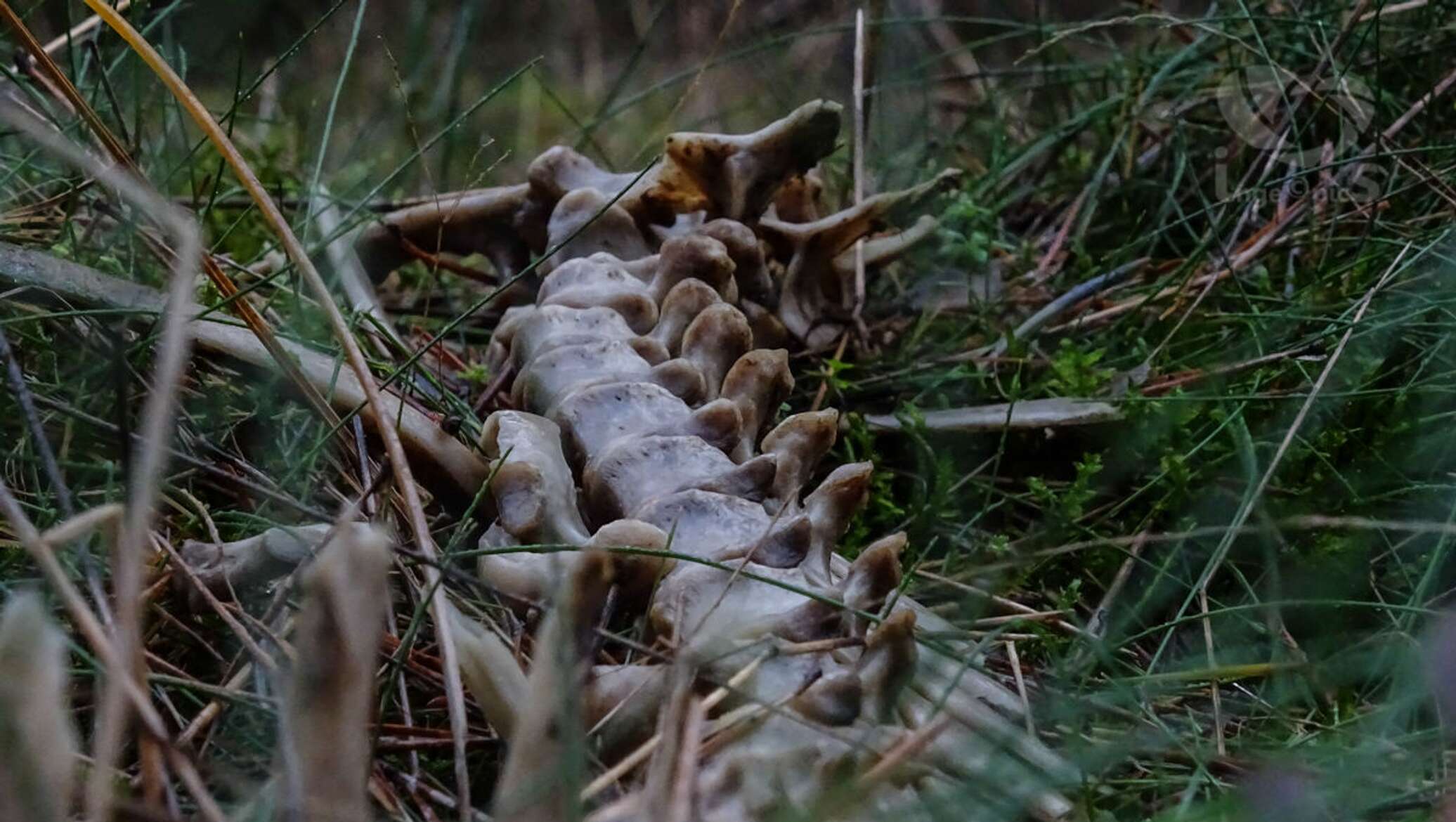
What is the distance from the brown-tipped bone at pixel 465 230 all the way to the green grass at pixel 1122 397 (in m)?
0.05

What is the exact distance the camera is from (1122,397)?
1297 millimetres

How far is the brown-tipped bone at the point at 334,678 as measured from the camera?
0.52 meters

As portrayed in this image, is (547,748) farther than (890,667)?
No

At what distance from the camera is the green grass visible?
872 millimetres

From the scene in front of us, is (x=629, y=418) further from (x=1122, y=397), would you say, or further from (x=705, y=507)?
(x=1122, y=397)

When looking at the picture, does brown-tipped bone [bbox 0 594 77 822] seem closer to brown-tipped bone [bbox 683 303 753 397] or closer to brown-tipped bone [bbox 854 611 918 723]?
brown-tipped bone [bbox 854 611 918 723]

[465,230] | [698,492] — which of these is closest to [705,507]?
[698,492]

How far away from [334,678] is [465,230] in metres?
1.02

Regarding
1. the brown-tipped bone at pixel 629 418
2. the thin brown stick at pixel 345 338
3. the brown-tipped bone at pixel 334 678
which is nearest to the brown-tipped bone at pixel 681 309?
the brown-tipped bone at pixel 629 418

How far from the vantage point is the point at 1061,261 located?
1.73 metres

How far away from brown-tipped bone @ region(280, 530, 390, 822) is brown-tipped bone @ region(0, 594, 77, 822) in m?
0.09

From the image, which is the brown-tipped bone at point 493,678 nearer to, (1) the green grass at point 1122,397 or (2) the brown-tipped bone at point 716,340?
(1) the green grass at point 1122,397

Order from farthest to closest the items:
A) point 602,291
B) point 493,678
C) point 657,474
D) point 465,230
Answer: point 465,230 < point 602,291 < point 657,474 < point 493,678

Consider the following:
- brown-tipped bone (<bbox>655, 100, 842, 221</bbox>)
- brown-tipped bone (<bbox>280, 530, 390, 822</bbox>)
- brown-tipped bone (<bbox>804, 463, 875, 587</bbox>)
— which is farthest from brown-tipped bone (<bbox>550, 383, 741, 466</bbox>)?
brown-tipped bone (<bbox>280, 530, 390, 822</bbox>)
